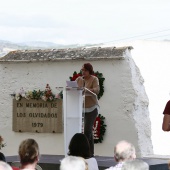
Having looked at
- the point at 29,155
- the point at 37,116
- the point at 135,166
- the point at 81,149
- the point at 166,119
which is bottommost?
the point at 135,166

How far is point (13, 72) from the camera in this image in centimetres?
1170

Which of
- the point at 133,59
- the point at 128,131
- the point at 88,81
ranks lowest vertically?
the point at 128,131

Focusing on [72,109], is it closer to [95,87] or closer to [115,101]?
[95,87]

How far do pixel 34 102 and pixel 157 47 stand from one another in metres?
2.50

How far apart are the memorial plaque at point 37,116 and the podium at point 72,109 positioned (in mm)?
2264

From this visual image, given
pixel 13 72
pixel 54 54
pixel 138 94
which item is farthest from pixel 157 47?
pixel 13 72

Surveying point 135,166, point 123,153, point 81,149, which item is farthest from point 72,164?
point 81,149

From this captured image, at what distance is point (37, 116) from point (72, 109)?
106 inches

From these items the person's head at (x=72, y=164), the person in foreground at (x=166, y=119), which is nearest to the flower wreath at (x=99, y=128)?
the person in foreground at (x=166, y=119)

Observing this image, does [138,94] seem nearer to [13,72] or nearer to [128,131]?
[128,131]

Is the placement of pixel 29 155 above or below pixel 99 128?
below

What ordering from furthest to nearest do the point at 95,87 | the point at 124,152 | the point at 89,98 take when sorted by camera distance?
1. the point at 89,98
2. the point at 95,87
3. the point at 124,152

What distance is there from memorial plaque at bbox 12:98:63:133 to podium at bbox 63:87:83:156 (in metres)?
2.26

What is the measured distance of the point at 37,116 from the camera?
446 inches
